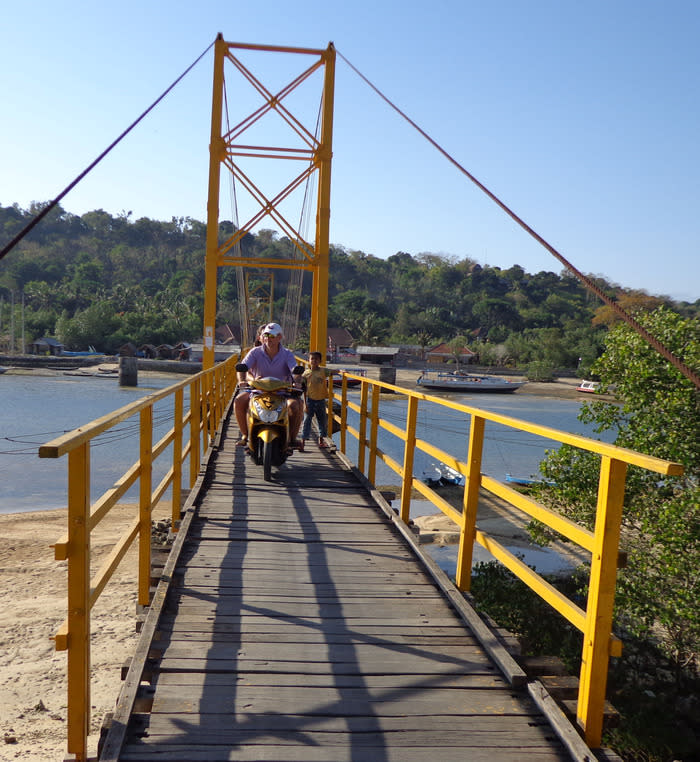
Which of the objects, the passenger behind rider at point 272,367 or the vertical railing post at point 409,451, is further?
the passenger behind rider at point 272,367

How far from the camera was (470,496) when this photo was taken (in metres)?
3.37

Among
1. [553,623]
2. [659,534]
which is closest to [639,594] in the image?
[659,534]

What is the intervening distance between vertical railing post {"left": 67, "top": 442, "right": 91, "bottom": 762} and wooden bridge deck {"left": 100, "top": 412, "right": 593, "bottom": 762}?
0.13 m

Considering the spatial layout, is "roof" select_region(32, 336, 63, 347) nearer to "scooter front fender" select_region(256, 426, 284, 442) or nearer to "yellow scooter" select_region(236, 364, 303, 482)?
"yellow scooter" select_region(236, 364, 303, 482)

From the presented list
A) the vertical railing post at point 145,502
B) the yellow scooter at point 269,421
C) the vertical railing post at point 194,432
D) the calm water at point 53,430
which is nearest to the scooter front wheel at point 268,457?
the yellow scooter at point 269,421

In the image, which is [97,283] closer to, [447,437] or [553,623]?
[447,437]

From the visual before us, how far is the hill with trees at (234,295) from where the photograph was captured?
6944 centimetres

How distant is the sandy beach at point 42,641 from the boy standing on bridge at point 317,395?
3.22 m

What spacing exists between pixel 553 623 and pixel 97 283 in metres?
88.2

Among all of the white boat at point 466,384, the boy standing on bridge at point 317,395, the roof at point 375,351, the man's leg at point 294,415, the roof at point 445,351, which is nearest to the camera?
the man's leg at point 294,415

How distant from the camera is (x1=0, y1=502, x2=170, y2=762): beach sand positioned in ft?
18.0

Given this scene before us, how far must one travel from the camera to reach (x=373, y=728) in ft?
7.29

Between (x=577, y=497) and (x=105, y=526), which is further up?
(x=577, y=497)

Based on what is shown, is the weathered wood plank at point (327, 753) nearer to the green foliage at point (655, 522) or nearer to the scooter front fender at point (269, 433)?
the scooter front fender at point (269, 433)
